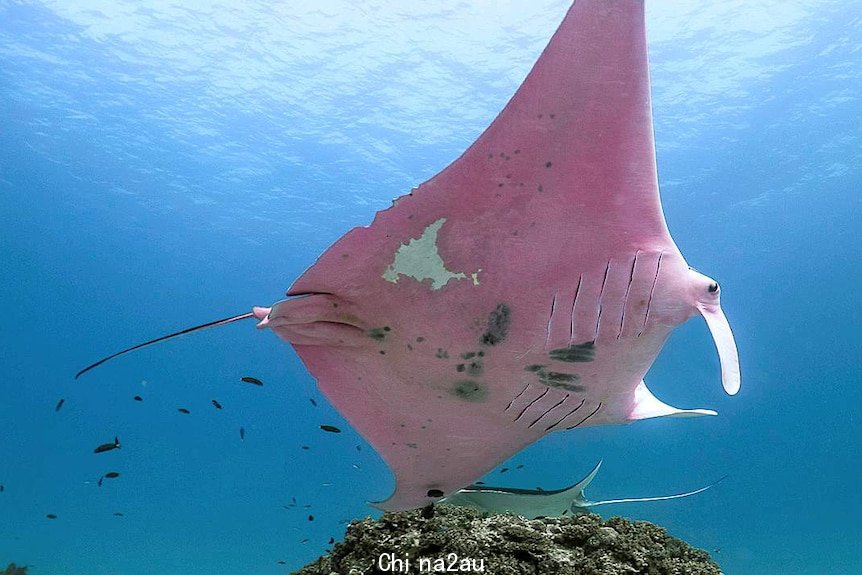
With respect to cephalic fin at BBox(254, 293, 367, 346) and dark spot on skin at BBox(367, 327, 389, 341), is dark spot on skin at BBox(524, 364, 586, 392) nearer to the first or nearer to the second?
dark spot on skin at BBox(367, 327, 389, 341)

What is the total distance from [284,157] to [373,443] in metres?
21.1

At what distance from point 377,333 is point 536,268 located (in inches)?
25.2

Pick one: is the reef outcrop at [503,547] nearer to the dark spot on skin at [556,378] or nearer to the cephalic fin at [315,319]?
the dark spot on skin at [556,378]

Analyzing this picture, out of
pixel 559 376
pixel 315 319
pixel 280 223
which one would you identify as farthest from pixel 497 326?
pixel 280 223

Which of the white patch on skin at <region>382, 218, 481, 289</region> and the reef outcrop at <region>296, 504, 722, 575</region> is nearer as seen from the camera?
the white patch on skin at <region>382, 218, 481, 289</region>

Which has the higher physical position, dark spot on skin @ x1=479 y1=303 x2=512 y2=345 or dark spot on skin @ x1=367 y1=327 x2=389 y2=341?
dark spot on skin @ x1=367 y1=327 x2=389 y2=341

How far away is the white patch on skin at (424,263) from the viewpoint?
163cm

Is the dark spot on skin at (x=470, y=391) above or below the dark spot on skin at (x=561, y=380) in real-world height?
above

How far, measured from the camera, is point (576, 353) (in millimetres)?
1800

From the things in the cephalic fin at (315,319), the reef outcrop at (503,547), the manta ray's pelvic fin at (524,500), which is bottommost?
the reef outcrop at (503,547)

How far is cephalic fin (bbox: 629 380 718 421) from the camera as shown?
2139 millimetres

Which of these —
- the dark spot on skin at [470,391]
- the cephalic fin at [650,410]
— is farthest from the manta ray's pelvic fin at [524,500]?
the dark spot on skin at [470,391]

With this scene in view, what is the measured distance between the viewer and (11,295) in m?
35.9

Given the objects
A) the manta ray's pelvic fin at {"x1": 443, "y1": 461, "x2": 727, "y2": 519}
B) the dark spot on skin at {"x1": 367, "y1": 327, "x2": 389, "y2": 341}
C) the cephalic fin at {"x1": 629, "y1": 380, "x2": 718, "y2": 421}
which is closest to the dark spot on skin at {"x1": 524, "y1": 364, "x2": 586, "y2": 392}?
the cephalic fin at {"x1": 629, "y1": 380, "x2": 718, "y2": 421}
